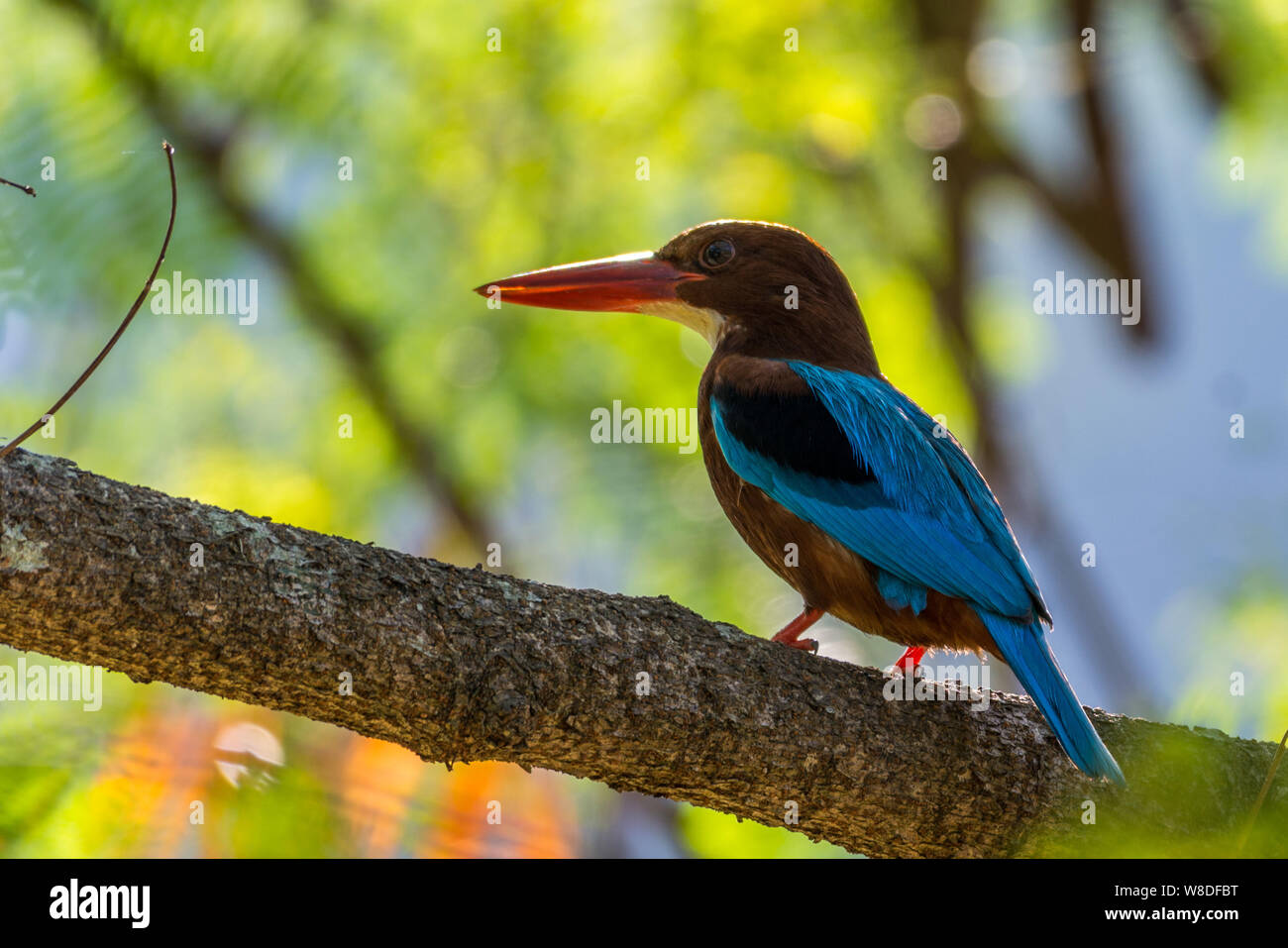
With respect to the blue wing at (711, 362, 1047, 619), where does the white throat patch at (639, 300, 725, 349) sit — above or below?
→ above

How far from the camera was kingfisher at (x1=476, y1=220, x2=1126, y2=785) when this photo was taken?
3117 mm

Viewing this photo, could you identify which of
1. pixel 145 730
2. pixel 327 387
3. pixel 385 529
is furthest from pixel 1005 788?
pixel 327 387

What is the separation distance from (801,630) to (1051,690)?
2.55 feet

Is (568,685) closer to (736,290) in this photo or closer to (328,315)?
(736,290)

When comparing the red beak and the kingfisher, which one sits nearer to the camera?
the kingfisher

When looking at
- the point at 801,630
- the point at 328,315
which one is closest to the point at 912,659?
the point at 801,630

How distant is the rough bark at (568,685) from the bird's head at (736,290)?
1388 mm

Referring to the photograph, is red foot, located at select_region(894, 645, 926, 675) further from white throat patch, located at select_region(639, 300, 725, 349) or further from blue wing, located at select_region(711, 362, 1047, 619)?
white throat patch, located at select_region(639, 300, 725, 349)

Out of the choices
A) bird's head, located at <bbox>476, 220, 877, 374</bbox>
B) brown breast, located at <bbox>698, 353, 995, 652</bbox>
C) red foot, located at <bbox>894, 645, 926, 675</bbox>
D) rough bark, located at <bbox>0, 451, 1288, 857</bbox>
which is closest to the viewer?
rough bark, located at <bbox>0, 451, 1288, 857</bbox>

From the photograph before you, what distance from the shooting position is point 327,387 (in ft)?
19.4

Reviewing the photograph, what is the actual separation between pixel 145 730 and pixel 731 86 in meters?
→ 3.70

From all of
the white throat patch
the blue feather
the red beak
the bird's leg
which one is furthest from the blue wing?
the red beak

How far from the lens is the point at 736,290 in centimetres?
411

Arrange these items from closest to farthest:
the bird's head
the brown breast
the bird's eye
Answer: the brown breast → the bird's head → the bird's eye
